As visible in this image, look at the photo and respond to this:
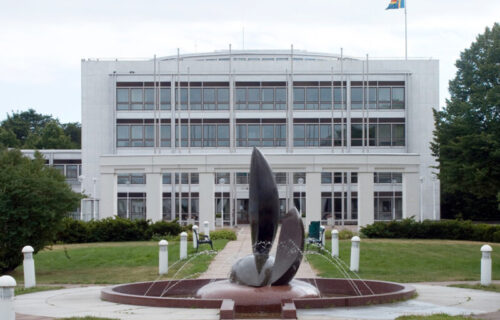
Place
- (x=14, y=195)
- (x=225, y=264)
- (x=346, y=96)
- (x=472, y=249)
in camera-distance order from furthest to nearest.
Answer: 1. (x=346, y=96)
2. (x=472, y=249)
3. (x=225, y=264)
4. (x=14, y=195)

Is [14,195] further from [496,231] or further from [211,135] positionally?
[211,135]

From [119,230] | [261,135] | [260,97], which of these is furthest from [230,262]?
[260,97]

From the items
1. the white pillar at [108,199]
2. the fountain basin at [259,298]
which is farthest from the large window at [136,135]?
the fountain basin at [259,298]

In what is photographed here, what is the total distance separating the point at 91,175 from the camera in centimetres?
5919

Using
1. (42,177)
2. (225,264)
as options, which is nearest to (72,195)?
(42,177)

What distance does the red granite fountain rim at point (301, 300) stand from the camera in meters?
13.1

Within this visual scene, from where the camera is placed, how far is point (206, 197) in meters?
42.9

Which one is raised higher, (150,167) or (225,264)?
(150,167)

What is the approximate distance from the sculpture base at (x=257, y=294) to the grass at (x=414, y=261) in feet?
22.6

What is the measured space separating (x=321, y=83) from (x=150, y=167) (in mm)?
18608

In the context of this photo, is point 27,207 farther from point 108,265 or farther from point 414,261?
point 414,261

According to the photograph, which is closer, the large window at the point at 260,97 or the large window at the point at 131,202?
the large window at the point at 260,97

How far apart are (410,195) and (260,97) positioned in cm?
1790

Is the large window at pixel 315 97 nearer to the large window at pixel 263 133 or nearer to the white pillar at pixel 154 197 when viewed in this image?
the large window at pixel 263 133
